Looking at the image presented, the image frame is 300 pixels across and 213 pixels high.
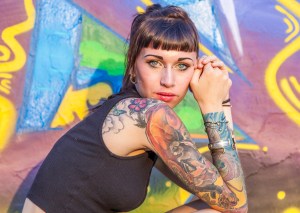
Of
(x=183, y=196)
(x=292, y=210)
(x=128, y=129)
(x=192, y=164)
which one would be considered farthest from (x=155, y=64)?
(x=292, y=210)

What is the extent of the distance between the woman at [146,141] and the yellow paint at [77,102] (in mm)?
1021

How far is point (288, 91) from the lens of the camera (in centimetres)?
345

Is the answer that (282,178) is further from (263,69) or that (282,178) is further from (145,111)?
(145,111)

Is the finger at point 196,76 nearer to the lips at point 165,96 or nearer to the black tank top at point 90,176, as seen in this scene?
the lips at point 165,96

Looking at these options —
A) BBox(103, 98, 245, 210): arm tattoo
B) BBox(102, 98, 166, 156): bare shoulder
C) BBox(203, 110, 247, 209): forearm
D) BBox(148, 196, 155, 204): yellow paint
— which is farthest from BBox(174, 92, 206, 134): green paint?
BBox(102, 98, 166, 156): bare shoulder

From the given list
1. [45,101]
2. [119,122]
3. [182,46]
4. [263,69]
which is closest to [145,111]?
[119,122]

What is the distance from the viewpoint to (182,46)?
2074 mm

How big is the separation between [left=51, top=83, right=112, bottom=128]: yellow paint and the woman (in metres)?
1.02

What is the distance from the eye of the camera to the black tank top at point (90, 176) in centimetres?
190

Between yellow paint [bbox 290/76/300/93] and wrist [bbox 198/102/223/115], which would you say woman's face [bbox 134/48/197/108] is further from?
yellow paint [bbox 290/76/300/93]

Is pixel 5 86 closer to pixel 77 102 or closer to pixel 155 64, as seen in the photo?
pixel 77 102

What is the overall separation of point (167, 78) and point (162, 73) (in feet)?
0.13

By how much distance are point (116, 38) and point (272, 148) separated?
48.4 inches

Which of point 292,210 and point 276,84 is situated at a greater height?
point 276,84
